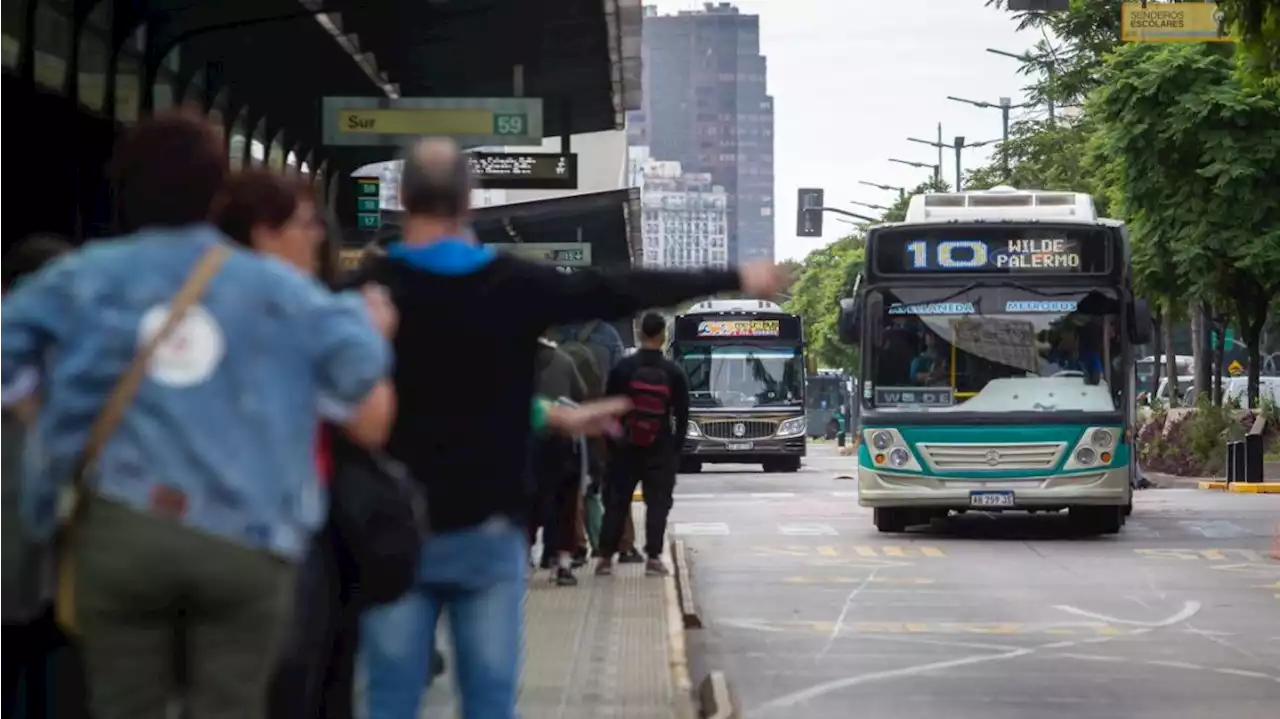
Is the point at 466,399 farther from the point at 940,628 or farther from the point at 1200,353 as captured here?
the point at 1200,353

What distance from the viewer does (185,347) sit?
4367 mm

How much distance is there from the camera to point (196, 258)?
448 cm

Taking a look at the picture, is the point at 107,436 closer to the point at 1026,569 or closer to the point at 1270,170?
the point at 1026,569

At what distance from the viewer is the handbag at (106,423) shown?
4.35 m

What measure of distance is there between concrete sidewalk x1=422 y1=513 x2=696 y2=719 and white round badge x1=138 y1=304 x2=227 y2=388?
493cm

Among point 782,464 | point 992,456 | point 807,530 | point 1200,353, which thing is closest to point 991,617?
point 992,456

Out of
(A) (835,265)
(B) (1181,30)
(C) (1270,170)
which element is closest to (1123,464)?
(B) (1181,30)

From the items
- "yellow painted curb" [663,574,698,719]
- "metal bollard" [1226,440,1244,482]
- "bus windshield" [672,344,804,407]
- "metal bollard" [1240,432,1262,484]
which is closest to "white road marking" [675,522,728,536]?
"yellow painted curb" [663,574,698,719]

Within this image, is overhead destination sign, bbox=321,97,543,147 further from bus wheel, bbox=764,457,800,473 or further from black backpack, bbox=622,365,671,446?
bus wheel, bbox=764,457,800,473

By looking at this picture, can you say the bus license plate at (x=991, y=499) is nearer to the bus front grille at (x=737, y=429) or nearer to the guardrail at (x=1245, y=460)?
the guardrail at (x=1245, y=460)

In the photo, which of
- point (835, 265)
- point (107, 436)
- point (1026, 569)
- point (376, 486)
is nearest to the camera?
point (107, 436)

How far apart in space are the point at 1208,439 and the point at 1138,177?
4208 millimetres

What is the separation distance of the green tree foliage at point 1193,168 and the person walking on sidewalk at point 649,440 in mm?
21205

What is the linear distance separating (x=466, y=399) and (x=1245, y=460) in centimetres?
2924
